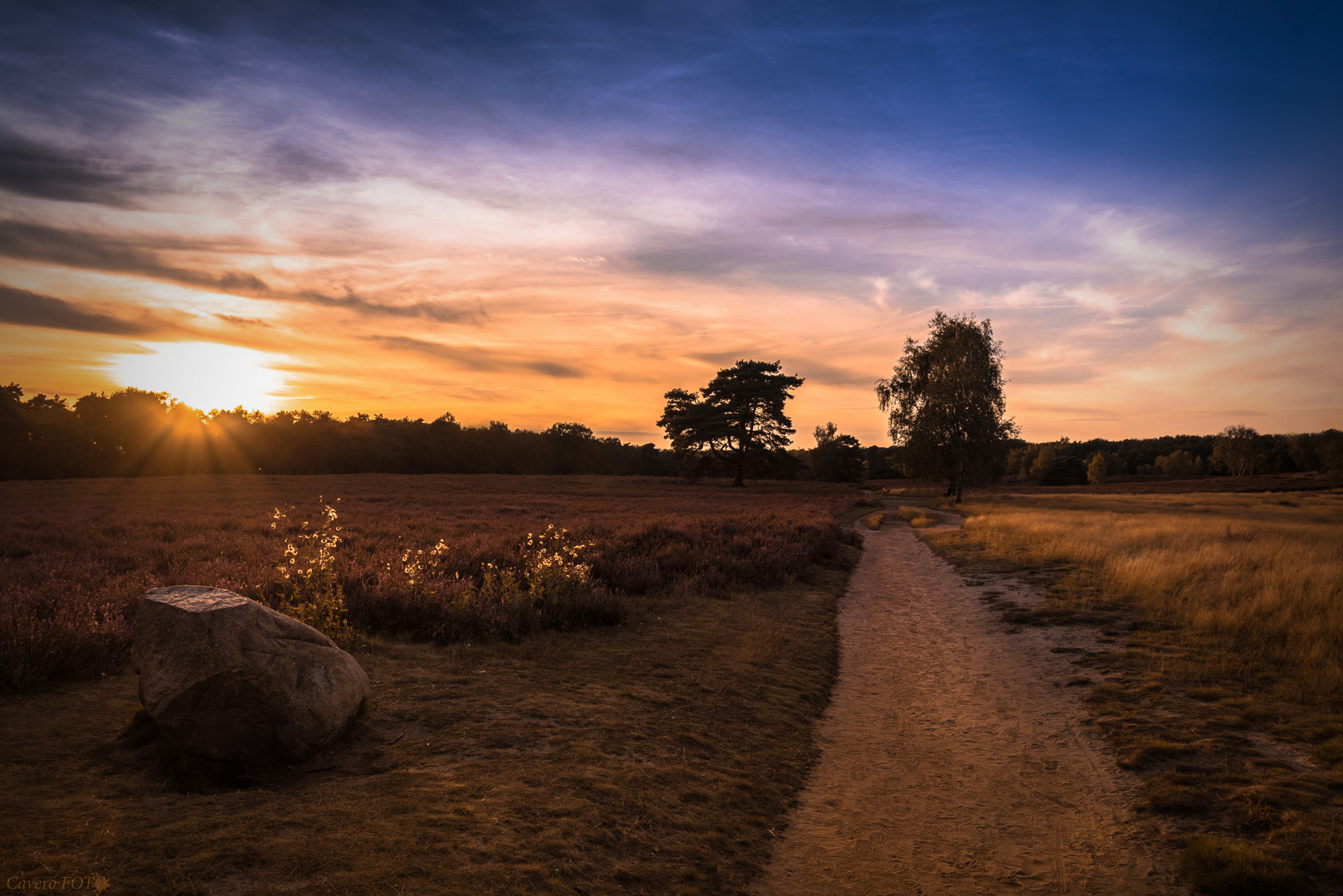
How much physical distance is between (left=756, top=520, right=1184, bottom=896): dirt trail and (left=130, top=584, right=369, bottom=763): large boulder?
3.56 m

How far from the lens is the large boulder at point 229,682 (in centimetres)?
417

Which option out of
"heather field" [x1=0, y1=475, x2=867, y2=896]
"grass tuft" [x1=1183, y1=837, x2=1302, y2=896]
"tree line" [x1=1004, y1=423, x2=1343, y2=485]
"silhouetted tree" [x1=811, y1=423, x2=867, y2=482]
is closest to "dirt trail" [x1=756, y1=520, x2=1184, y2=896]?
"grass tuft" [x1=1183, y1=837, x2=1302, y2=896]

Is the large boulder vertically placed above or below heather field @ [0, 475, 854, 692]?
above


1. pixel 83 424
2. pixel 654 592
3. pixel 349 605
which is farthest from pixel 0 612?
pixel 83 424

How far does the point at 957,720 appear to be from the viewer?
7.22 metres

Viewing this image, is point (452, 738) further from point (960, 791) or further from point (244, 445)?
point (244, 445)

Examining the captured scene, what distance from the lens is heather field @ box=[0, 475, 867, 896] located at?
10.9 ft

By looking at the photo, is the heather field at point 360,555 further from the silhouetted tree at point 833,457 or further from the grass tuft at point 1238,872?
the silhouetted tree at point 833,457

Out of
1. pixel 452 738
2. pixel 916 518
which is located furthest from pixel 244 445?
pixel 452 738

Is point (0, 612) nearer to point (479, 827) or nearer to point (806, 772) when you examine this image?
point (479, 827)

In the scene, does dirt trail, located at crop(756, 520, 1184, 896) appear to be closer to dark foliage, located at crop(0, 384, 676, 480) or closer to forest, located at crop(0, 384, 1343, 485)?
forest, located at crop(0, 384, 1343, 485)

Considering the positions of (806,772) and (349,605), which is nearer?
(806,772)

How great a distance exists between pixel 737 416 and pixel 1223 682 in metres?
49.5

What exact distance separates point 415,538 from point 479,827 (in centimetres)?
1434
